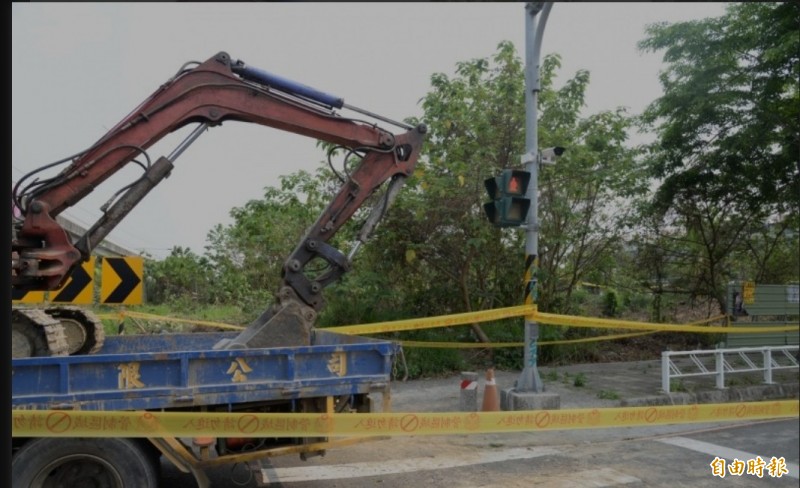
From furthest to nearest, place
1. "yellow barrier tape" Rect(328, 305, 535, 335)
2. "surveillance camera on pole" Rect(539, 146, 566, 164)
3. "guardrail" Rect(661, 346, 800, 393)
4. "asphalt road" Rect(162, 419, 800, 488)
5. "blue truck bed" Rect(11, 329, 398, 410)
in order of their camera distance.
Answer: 1. "guardrail" Rect(661, 346, 800, 393)
2. "yellow barrier tape" Rect(328, 305, 535, 335)
3. "surveillance camera on pole" Rect(539, 146, 566, 164)
4. "asphalt road" Rect(162, 419, 800, 488)
5. "blue truck bed" Rect(11, 329, 398, 410)

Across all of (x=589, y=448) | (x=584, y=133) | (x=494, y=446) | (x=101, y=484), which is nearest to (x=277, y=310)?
(x=101, y=484)

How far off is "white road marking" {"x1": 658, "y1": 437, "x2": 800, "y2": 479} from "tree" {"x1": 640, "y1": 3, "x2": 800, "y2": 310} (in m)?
4.22

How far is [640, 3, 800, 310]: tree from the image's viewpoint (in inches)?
364

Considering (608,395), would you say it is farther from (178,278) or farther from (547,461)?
(178,278)

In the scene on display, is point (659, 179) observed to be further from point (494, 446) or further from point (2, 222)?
point (2, 222)

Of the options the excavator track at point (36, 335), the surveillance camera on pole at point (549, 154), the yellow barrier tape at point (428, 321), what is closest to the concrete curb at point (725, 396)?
the yellow barrier tape at point (428, 321)

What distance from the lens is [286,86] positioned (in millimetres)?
6305

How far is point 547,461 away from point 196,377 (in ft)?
12.8

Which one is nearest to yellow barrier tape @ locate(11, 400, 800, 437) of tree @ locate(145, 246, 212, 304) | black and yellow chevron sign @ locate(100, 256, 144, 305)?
black and yellow chevron sign @ locate(100, 256, 144, 305)

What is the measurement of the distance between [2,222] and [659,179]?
40.7 feet

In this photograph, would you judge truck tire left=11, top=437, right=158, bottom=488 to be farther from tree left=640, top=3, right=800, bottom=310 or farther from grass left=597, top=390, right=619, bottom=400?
tree left=640, top=3, right=800, bottom=310

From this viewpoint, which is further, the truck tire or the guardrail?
the guardrail

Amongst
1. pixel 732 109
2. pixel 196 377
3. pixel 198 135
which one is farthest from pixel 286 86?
pixel 732 109

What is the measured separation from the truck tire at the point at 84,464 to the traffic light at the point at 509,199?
5276 mm
